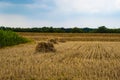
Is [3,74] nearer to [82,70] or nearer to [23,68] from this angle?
[23,68]

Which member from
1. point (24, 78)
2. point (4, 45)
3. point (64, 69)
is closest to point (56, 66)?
point (64, 69)

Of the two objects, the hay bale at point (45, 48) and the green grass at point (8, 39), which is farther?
the green grass at point (8, 39)

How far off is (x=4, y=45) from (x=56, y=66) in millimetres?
16412

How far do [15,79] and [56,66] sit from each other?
3.20 metres

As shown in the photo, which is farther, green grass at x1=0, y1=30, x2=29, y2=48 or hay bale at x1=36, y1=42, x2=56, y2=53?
green grass at x1=0, y1=30, x2=29, y2=48

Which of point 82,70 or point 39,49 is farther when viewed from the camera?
point 39,49

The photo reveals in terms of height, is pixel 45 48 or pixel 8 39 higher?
pixel 45 48

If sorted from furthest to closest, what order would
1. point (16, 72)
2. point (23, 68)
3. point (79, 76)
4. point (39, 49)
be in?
point (39, 49) → point (23, 68) → point (16, 72) → point (79, 76)

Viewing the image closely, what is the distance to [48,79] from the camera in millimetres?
10445

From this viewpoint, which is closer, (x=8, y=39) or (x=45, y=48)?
(x=45, y=48)

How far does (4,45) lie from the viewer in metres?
29.5

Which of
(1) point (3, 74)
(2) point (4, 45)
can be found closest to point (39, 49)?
(2) point (4, 45)

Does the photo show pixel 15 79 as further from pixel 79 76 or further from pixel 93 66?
pixel 93 66

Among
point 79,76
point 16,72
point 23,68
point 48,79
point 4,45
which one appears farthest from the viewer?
point 4,45
